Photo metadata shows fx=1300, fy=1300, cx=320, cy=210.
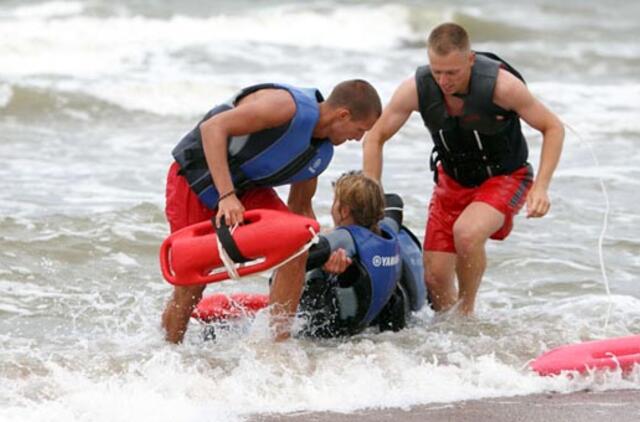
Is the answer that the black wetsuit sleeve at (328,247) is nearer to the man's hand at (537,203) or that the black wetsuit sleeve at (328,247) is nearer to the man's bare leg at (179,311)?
the man's bare leg at (179,311)

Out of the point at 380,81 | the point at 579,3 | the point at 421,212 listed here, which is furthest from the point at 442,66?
the point at 579,3

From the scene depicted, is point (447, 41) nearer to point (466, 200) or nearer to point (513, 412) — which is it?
point (466, 200)

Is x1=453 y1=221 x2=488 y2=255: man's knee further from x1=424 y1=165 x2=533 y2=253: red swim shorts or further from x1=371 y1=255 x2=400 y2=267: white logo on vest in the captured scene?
x1=371 y1=255 x2=400 y2=267: white logo on vest

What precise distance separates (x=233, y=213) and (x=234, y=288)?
249 centimetres

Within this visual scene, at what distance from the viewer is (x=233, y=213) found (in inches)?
235

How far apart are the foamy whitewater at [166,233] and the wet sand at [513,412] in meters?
0.10

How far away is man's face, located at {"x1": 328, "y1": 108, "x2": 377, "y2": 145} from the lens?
20.1 feet

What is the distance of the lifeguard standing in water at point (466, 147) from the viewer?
6824 mm

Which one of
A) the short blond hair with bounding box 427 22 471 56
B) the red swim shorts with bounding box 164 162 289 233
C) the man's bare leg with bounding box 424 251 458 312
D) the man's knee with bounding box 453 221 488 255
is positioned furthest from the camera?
the man's bare leg with bounding box 424 251 458 312

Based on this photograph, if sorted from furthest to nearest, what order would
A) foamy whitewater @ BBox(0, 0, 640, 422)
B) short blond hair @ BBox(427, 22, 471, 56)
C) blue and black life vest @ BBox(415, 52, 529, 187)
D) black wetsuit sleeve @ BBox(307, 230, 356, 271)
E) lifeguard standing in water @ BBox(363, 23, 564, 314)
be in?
1. blue and black life vest @ BBox(415, 52, 529, 187)
2. lifeguard standing in water @ BBox(363, 23, 564, 314)
3. short blond hair @ BBox(427, 22, 471, 56)
4. black wetsuit sleeve @ BBox(307, 230, 356, 271)
5. foamy whitewater @ BBox(0, 0, 640, 422)

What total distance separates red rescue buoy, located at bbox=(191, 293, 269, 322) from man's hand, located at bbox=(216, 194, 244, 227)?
108 cm

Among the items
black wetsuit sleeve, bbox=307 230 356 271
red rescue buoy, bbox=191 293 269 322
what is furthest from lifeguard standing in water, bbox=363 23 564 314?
red rescue buoy, bbox=191 293 269 322

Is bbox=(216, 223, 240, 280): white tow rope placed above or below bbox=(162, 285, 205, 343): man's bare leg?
above

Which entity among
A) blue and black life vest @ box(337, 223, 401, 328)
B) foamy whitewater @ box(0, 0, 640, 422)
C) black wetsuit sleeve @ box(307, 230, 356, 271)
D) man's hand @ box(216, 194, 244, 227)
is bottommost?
foamy whitewater @ box(0, 0, 640, 422)
